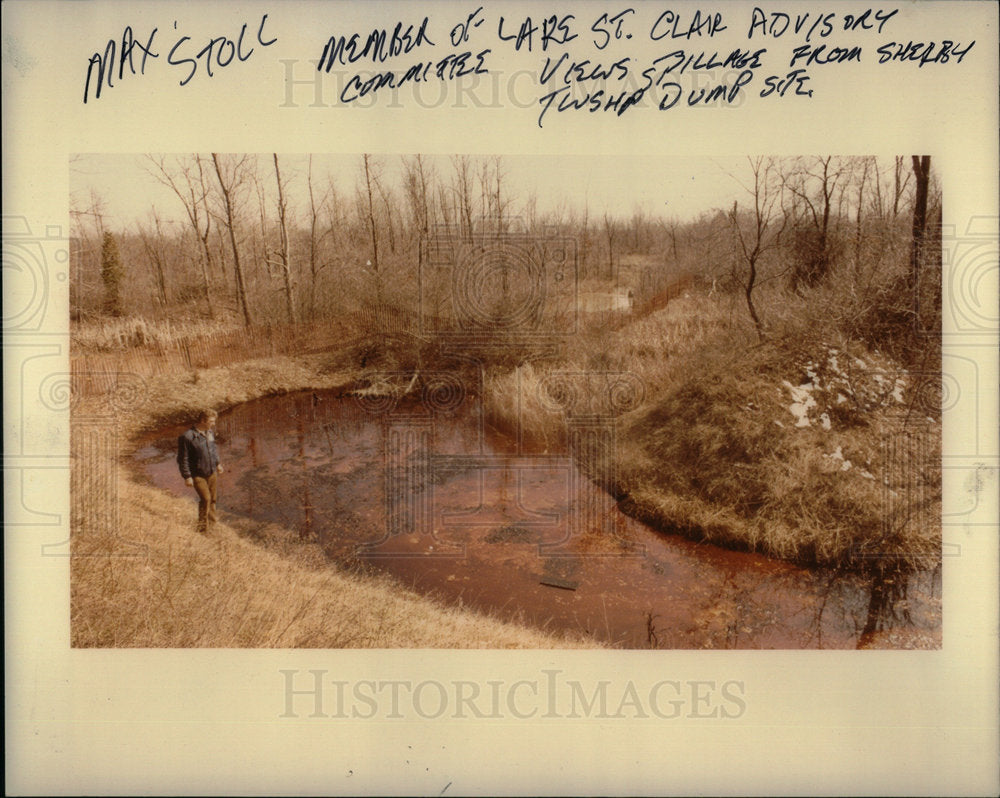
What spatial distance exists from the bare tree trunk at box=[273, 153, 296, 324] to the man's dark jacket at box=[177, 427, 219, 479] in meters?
1.65

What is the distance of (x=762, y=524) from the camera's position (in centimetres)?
475

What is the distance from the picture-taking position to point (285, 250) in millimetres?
5152

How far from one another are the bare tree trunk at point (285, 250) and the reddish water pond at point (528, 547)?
5.26 feet

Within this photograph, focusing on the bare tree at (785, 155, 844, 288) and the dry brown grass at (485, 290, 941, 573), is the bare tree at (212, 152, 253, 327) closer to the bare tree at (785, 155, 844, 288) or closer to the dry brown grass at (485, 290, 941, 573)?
the dry brown grass at (485, 290, 941, 573)

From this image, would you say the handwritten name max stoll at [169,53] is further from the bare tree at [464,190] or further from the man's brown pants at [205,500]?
the man's brown pants at [205,500]

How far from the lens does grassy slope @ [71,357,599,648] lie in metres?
3.85

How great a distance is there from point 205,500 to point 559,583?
293 cm

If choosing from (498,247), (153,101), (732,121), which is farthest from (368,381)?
(732,121)

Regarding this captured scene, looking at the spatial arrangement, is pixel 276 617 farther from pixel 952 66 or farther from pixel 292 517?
pixel 952 66

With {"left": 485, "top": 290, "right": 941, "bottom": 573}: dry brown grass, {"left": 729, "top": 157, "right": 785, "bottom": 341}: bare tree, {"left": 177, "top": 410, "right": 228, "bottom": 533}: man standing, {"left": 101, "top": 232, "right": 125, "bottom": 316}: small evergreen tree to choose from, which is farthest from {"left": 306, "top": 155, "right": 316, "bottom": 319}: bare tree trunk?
{"left": 729, "top": 157, "right": 785, "bottom": 341}: bare tree

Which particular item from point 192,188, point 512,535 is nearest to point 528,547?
point 512,535

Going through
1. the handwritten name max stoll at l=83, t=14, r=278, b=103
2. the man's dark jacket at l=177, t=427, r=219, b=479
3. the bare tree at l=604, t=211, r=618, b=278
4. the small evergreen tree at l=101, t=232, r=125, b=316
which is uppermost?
the handwritten name max stoll at l=83, t=14, r=278, b=103

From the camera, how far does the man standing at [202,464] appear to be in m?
4.38

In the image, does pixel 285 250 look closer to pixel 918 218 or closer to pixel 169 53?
pixel 169 53
